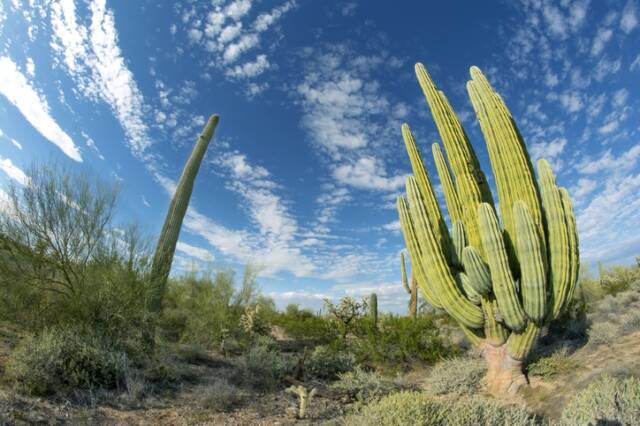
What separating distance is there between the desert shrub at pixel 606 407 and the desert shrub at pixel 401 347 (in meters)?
5.33

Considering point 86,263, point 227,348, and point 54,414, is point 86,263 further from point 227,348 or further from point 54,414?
point 227,348

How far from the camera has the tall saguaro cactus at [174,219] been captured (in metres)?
8.10

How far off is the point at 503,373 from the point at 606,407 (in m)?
2.22

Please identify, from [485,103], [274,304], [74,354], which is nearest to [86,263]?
[74,354]

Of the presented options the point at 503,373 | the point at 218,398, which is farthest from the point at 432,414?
the point at 218,398

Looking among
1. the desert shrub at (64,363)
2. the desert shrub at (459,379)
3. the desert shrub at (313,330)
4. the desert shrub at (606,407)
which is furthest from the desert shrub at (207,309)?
the desert shrub at (606,407)

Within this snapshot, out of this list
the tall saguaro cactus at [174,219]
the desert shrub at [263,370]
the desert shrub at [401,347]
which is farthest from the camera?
the desert shrub at [401,347]

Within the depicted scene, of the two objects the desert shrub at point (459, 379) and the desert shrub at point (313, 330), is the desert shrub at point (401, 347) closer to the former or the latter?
the desert shrub at point (459, 379)

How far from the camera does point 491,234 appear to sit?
535 centimetres

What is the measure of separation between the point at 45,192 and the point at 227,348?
649 centimetres

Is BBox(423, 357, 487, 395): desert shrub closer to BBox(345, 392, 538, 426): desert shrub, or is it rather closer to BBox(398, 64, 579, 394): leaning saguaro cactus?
Answer: BBox(398, 64, 579, 394): leaning saguaro cactus

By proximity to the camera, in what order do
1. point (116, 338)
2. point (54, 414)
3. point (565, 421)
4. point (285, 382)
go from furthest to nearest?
1. point (285, 382)
2. point (116, 338)
3. point (54, 414)
4. point (565, 421)

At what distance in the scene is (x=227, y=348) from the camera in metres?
10.8

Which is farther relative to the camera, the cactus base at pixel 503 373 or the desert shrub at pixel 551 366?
the desert shrub at pixel 551 366
